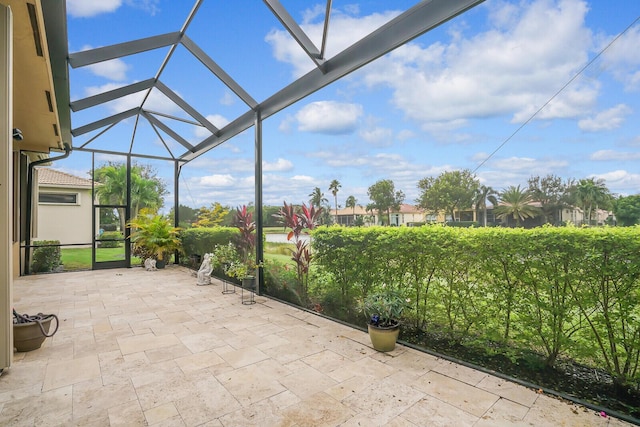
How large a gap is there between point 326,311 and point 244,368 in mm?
1841

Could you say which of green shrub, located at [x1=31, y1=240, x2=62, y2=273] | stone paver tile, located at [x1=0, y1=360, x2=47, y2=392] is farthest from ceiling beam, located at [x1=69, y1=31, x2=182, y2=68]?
green shrub, located at [x1=31, y1=240, x2=62, y2=273]

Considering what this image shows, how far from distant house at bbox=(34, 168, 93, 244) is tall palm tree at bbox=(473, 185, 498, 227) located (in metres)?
9.91

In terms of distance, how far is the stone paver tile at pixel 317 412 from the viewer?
2.17m

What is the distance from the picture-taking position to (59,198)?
8.98m

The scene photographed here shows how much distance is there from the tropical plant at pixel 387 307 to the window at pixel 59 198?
366 inches

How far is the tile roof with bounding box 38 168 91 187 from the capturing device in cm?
901

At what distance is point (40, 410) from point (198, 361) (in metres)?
1.16

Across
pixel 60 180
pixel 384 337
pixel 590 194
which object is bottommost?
pixel 384 337

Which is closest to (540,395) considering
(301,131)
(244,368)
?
(244,368)

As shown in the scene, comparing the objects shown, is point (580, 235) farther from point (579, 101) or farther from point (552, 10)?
point (552, 10)

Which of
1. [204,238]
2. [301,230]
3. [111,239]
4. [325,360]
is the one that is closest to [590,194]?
[325,360]

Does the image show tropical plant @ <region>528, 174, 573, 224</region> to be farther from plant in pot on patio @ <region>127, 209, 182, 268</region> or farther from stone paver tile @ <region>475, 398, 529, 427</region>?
plant in pot on patio @ <region>127, 209, 182, 268</region>

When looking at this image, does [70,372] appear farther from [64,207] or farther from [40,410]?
[64,207]

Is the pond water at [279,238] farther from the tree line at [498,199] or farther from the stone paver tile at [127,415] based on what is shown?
the stone paver tile at [127,415]
